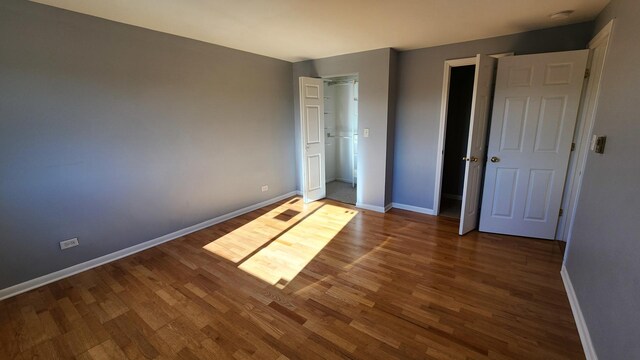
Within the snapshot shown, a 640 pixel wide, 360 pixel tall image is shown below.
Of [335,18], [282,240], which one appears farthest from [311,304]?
[335,18]

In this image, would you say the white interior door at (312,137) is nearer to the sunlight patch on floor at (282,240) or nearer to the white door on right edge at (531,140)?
the sunlight patch on floor at (282,240)

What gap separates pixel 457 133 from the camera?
4.66 meters

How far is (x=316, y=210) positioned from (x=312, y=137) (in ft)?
4.07

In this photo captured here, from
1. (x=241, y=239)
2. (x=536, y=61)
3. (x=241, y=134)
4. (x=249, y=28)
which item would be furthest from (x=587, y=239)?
(x=241, y=134)

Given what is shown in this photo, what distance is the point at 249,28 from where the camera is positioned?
9.13ft

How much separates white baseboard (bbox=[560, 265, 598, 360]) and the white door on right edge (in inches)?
35.5

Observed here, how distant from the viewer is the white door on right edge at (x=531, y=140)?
9.05ft

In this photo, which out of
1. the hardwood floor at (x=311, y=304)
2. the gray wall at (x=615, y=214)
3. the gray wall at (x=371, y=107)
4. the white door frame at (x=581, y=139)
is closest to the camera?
the gray wall at (x=615, y=214)

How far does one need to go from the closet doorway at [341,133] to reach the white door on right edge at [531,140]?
2.54 meters

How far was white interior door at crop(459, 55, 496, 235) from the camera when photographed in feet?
9.62

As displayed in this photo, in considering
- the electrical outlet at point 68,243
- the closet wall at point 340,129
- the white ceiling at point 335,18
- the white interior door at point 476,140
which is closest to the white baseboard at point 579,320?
the white interior door at point 476,140

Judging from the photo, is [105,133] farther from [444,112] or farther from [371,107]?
[444,112]

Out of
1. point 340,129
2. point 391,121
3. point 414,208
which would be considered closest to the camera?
point 391,121

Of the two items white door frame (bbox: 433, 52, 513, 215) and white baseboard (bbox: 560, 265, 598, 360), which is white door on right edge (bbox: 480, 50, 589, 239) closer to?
white door frame (bbox: 433, 52, 513, 215)
